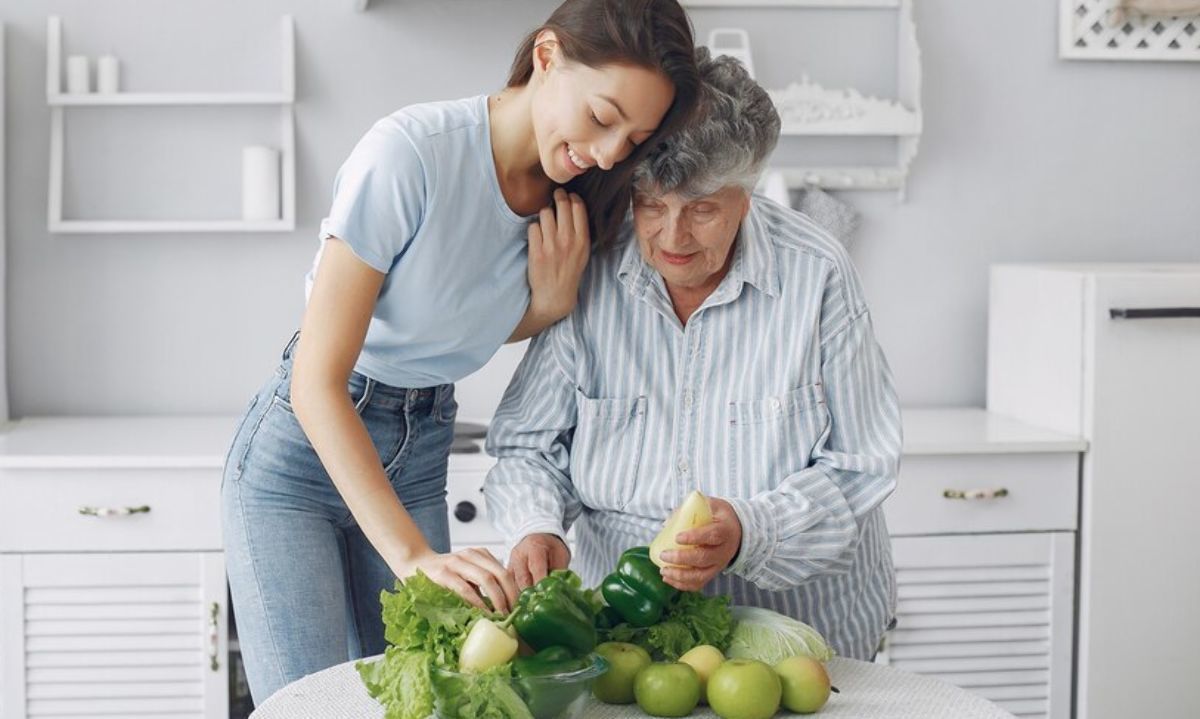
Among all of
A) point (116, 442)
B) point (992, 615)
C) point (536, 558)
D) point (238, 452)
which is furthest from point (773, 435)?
point (116, 442)

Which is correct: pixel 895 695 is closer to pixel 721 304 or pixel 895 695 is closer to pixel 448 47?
pixel 721 304

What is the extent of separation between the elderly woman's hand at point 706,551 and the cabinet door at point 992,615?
1346mm

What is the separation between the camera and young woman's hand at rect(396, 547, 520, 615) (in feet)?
4.72

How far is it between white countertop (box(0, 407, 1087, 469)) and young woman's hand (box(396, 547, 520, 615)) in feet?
4.05

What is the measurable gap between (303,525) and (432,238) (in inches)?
16.2

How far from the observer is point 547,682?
132cm

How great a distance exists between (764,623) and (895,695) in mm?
159

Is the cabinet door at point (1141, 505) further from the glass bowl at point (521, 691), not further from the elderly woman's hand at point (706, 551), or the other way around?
the glass bowl at point (521, 691)

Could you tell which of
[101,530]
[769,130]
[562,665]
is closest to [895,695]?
[562,665]

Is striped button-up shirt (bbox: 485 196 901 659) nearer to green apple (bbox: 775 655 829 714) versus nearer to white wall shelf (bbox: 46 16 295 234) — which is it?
green apple (bbox: 775 655 829 714)

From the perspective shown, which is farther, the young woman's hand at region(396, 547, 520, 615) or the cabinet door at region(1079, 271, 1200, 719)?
the cabinet door at region(1079, 271, 1200, 719)

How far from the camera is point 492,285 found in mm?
1738

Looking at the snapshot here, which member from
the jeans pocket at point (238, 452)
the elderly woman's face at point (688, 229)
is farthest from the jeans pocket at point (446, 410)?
the elderly woman's face at point (688, 229)

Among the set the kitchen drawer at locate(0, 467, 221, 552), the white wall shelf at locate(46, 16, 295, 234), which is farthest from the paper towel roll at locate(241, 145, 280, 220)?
the kitchen drawer at locate(0, 467, 221, 552)
